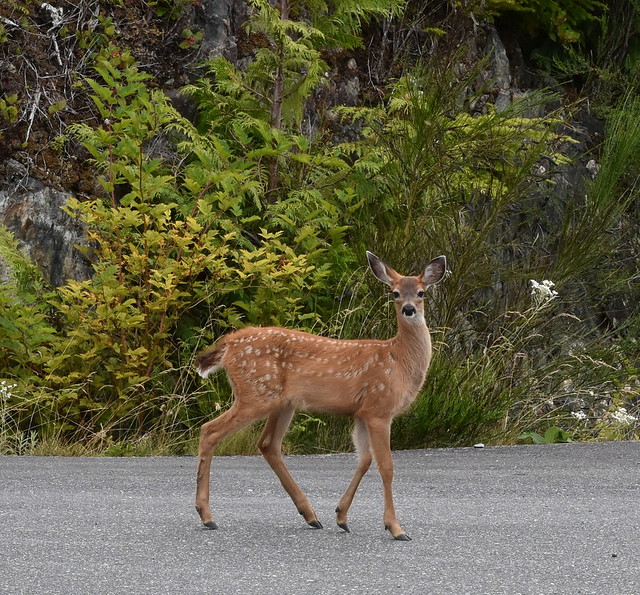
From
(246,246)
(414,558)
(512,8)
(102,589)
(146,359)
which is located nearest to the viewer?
(102,589)

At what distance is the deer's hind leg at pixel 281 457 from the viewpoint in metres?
6.63

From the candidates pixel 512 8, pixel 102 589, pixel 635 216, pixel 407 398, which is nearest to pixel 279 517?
pixel 407 398

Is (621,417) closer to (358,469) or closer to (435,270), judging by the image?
(435,270)

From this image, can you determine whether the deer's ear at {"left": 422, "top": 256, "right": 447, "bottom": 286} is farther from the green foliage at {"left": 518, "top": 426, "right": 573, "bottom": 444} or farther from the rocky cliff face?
the rocky cliff face

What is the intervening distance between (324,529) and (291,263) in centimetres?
439

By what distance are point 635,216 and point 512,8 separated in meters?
3.51

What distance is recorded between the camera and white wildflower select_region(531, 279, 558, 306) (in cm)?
1097

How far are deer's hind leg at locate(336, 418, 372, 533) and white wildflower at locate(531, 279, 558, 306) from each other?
4502 mm

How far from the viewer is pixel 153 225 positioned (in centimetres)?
1100

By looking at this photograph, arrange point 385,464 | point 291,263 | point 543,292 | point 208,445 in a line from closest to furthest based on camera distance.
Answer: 1. point 385,464
2. point 208,445
3. point 291,263
4. point 543,292

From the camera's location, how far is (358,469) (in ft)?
21.8

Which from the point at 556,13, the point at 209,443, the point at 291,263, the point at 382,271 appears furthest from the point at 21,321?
the point at 556,13

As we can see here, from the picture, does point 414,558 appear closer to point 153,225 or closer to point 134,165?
point 153,225

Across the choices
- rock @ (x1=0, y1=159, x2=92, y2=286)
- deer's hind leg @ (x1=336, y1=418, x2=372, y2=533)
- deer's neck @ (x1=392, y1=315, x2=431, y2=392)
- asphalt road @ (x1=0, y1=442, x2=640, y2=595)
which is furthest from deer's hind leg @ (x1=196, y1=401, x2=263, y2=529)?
rock @ (x1=0, y1=159, x2=92, y2=286)
